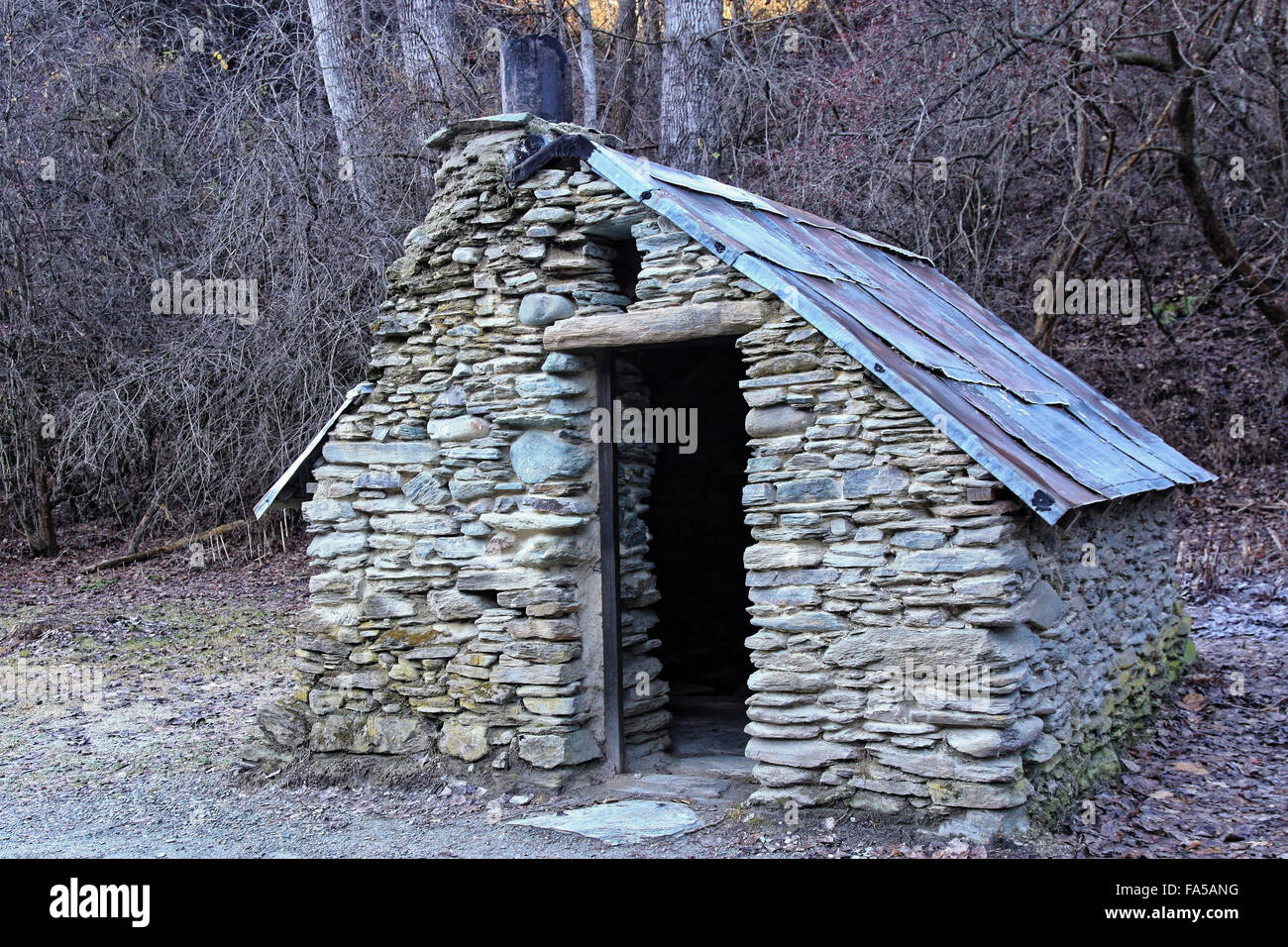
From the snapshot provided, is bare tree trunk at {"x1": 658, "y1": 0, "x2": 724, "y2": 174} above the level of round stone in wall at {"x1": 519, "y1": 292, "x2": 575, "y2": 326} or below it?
above

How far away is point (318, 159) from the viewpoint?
456 inches

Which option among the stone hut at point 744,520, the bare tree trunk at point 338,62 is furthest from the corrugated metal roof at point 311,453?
the bare tree trunk at point 338,62

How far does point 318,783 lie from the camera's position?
6.72 meters

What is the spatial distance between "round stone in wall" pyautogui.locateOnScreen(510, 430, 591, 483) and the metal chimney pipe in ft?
7.31

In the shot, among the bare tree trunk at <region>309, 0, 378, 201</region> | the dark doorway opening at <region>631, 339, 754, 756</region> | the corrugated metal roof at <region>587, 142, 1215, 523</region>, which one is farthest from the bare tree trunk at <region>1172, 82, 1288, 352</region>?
the bare tree trunk at <region>309, 0, 378, 201</region>

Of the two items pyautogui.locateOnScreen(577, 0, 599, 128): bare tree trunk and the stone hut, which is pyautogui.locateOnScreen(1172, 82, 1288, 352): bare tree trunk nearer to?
the stone hut

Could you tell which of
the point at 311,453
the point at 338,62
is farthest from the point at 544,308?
the point at 338,62

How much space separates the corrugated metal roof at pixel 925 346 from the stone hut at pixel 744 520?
0.10 ft

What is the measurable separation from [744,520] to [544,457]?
1.31 m

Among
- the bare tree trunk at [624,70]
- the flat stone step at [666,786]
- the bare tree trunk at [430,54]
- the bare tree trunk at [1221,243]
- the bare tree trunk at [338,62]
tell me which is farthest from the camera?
the bare tree trunk at [624,70]

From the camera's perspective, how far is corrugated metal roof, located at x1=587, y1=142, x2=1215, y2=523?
200 inches

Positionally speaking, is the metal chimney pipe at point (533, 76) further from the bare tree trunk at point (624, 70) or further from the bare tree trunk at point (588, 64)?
the bare tree trunk at point (624, 70)

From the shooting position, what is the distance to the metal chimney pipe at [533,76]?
6.99m
